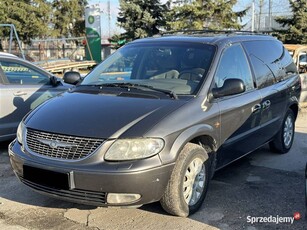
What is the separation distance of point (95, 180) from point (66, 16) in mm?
37886

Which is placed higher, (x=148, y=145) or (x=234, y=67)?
(x=234, y=67)

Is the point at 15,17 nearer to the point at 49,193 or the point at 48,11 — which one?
the point at 48,11

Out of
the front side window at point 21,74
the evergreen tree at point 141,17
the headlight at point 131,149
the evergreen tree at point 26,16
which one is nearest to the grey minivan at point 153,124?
the headlight at point 131,149

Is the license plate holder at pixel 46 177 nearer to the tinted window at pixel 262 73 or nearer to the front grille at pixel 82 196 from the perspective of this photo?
the front grille at pixel 82 196

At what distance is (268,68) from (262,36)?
60 centimetres

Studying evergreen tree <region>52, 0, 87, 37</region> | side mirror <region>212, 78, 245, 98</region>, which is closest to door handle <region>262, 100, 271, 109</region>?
side mirror <region>212, 78, 245, 98</region>

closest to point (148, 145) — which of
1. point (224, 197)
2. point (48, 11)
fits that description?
point (224, 197)

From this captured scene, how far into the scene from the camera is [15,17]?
Result: 32438mm

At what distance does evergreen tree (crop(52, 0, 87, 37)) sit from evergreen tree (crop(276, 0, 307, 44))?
1920cm

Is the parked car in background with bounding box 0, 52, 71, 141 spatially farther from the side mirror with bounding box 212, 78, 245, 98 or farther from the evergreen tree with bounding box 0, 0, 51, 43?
the evergreen tree with bounding box 0, 0, 51, 43

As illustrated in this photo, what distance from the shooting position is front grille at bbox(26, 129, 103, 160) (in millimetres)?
3613

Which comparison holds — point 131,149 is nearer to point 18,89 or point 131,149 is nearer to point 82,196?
point 82,196

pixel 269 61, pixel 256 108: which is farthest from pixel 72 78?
pixel 269 61

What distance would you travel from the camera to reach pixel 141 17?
3309 centimetres
